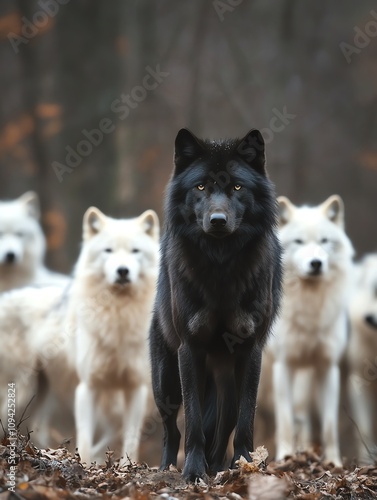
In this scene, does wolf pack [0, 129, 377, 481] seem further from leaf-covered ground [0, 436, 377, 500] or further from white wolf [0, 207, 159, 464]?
leaf-covered ground [0, 436, 377, 500]

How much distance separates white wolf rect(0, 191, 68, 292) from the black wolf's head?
5.63m

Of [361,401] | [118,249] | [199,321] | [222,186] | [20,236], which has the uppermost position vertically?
[20,236]

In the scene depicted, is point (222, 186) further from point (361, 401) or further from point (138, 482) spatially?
point (361, 401)

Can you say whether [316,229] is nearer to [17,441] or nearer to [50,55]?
[17,441]

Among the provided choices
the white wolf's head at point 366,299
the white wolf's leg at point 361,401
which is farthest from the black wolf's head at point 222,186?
the white wolf's leg at point 361,401

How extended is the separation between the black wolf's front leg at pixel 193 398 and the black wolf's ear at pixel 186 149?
3.31 ft

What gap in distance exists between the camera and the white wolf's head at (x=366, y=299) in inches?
361

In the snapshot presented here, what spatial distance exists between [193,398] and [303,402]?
5.18 m

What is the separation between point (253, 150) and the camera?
174 inches

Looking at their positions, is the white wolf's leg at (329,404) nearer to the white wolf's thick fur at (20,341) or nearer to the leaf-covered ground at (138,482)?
the white wolf's thick fur at (20,341)

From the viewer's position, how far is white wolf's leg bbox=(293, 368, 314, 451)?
9.08 metres

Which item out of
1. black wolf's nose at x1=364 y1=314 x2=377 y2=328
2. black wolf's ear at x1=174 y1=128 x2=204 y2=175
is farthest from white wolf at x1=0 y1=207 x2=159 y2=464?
black wolf's ear at x1=174 y1=128 x2=204 y2=175

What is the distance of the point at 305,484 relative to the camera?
171 inches

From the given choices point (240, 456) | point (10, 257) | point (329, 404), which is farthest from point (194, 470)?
point (10, 257)
